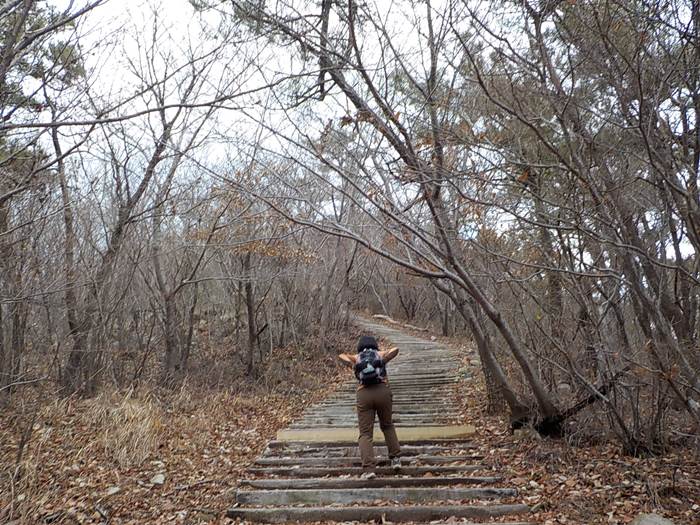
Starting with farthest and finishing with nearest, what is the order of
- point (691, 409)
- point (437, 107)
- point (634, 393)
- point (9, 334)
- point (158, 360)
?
point (158, 360)
point (9, 334)
point (437, 107)
point (634, 393)
point (691, 409)

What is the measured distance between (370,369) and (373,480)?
1205 millimetres

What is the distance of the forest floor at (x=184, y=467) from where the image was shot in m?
4.49

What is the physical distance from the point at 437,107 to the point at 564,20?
1.70 meters

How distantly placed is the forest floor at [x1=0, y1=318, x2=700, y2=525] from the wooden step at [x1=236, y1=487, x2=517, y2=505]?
30 cm

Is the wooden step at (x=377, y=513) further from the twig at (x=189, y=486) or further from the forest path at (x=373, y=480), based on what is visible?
the twig at (x=189, y=486)

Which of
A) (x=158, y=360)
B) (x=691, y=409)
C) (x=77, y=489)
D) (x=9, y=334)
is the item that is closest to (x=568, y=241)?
(x=691, y=409)

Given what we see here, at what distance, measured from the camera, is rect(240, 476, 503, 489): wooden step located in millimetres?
5184

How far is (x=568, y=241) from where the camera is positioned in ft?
19.0

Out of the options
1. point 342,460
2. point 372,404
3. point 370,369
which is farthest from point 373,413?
point 342,460

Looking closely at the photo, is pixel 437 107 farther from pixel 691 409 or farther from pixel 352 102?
pixel 691 409

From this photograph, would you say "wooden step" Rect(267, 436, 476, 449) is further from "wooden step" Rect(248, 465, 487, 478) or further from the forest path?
"wooden step" Rect(248, 465, 487, 478)

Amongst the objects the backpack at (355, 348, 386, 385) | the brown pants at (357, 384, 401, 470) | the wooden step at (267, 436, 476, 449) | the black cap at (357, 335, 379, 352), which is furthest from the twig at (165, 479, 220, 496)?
the black cap at (357, 335, 379, 352)

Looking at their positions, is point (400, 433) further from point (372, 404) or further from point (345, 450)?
point (372, 404)

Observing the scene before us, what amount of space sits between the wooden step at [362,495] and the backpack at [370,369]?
4.14 ft
